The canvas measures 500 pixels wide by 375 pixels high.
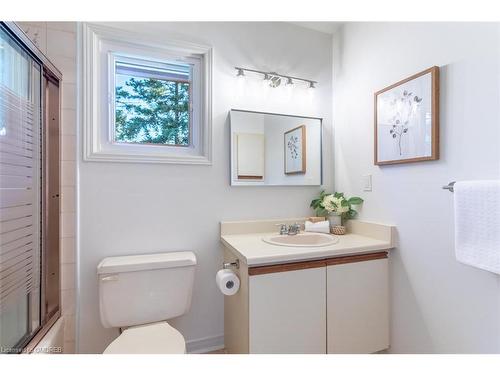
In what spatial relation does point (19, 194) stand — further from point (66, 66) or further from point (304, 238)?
point (304, 238)

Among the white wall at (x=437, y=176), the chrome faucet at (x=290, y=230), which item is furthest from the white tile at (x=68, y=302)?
the white wall at (x=437, y=176)

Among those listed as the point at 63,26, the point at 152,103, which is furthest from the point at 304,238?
the point at 63,26

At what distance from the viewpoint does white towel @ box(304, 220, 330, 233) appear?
166 cm

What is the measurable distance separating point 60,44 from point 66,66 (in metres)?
0.13

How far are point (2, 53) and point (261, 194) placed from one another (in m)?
1.50

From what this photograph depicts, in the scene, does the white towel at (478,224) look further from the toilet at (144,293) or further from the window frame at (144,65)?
the window frame at (144,65)

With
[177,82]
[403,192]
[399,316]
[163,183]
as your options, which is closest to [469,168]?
[403,192]

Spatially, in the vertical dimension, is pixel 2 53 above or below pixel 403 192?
above

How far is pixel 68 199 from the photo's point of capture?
137 cm

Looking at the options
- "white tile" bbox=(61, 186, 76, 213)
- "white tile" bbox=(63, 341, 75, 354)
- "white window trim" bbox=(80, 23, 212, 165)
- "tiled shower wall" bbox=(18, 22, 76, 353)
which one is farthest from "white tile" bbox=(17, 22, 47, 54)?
"white tile" bbox=(63, 341, 75, 354)

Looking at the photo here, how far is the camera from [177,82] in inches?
64.7

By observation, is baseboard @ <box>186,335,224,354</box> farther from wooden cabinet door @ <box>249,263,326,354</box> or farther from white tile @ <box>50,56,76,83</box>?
white tile @ <box>50,56,76,83</box>
